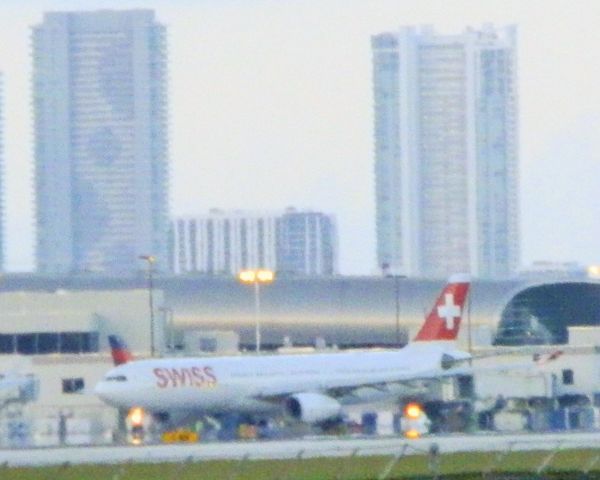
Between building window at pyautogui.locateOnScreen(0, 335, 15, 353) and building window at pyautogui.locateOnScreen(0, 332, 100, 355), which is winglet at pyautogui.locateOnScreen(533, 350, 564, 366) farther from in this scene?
building window at pyautogui.locateOnScreen(0, 335, 15, 353)

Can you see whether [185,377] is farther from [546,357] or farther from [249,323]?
[249,323]

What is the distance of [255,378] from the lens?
2987 inches

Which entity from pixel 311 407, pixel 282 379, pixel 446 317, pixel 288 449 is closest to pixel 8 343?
pixel 446 317

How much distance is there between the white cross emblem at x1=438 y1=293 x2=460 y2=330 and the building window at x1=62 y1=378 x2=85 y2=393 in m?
12.1

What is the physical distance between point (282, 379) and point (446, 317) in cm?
848

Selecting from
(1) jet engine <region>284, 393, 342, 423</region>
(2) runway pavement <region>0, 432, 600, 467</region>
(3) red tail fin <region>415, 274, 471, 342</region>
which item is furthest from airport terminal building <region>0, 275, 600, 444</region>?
(2) runway pavement <region>0, 432, 600, 467</region>

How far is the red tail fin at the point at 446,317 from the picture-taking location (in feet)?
270

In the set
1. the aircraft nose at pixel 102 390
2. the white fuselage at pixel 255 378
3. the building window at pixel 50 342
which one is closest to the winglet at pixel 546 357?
the white fuselage at pixel 255 378

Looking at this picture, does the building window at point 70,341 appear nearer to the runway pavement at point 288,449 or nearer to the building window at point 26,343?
the building window at point 26,343

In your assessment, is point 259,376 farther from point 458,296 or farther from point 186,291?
point 186,291

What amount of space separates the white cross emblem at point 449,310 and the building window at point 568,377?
14.0ft

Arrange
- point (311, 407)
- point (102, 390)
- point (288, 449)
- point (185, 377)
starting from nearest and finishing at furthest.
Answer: point (288, 449), point (102, 390), point (185, 377), point (311, 407)

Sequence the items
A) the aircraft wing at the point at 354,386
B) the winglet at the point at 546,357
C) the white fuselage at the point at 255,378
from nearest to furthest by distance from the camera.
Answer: the white fuselage at the point at 255,378 → the aircraft wing at the point at 354,386 → the winglet at the point at 546,357

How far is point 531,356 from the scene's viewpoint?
8619cm
